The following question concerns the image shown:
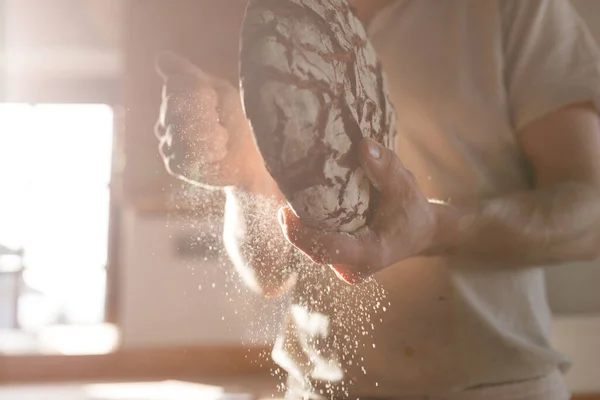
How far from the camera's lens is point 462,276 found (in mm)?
254

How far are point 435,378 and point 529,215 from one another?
92 millimetres

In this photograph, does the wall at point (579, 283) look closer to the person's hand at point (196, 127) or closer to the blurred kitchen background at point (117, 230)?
the blurred kitchen background at point (117, 230)

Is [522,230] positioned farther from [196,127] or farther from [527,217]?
[196,127]

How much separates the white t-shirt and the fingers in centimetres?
2

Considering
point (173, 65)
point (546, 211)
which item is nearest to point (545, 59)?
point (546, 211)

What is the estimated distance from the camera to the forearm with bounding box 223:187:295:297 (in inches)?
9.5

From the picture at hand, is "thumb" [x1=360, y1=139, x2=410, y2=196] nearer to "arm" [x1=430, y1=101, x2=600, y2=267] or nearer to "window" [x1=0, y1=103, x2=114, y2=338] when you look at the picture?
"arm" [x1=430, y1=101, x2=600, y2=267]

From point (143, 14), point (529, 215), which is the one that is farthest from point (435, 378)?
point (143, 14)

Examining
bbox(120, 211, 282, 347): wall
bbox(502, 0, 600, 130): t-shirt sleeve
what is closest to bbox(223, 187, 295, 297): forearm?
bbox(120, 211, 282, 347): wall

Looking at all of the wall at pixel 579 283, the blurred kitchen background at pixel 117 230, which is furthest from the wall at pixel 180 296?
the wall at pixel 579 283

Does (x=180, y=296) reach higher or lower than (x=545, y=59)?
lower

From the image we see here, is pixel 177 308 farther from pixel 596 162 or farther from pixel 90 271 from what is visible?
pixel 596 162

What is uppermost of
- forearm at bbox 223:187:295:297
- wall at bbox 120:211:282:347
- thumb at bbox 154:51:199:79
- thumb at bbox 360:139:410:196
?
thumb at bbox 154:51:199:79

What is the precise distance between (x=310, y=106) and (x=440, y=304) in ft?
0.40
